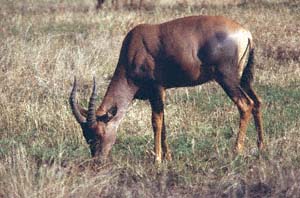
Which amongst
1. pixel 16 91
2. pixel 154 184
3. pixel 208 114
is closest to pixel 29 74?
pixel 16 91

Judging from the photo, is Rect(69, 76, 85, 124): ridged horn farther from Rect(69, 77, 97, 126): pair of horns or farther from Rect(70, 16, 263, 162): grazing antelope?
Rect(70, 16, 263, 162): grazing antelope

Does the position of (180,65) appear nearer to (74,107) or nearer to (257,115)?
(257,115)

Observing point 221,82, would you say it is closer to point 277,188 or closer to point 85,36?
point 277,188

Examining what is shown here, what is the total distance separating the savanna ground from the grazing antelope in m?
0.51

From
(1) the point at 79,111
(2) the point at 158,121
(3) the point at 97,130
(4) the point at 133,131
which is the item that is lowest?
(4) the point at 133,131

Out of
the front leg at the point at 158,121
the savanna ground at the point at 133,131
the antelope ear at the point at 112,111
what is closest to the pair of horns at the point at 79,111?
the antelope ear at the point at 112,111

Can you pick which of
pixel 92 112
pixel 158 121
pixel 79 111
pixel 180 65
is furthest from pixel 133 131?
pixel 92 112

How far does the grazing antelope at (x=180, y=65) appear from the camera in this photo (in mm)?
8008

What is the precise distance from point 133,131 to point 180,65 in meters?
1.34

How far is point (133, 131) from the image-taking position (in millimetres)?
8984

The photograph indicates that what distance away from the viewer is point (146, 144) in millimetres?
8391

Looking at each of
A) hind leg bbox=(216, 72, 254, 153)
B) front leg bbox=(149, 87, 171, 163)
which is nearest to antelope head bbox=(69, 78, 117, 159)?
front leg bbox=(149, 87, 171, 163)

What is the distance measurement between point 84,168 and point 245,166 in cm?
179

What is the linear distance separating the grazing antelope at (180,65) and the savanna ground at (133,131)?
1.67 ft
